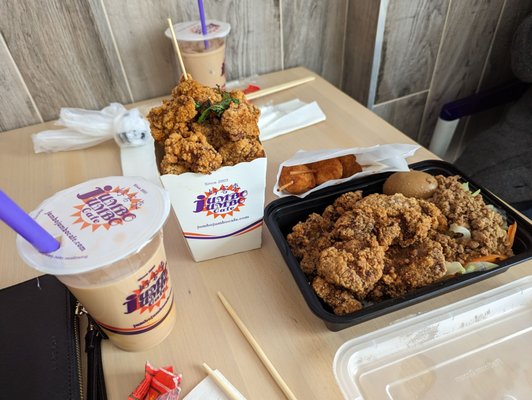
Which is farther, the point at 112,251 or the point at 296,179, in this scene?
the point at 296,179

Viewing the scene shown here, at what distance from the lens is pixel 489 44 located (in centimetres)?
149

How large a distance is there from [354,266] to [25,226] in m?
0.43

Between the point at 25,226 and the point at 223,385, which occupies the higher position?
the point at 25,226

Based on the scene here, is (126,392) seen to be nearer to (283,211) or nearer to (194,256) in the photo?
(194,256)

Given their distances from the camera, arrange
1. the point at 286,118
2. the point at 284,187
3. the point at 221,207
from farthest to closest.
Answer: the point at 286,118, the point at 284,187, the point at 221,207

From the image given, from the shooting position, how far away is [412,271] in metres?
0.58

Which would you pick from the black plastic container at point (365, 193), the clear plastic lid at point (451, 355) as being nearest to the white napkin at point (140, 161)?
the black plastic container at point (365, 193)

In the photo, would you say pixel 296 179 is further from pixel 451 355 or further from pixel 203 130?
pixel 451 355

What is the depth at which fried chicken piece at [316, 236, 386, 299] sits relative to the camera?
1.81 feet

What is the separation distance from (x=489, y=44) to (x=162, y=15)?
1265mm

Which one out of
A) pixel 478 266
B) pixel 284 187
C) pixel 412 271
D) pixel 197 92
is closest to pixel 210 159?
pixel 197 92

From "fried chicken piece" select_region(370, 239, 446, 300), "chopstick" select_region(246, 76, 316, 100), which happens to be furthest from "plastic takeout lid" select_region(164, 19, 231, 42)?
"fried chicken piece" select_region(370, 239, 446, 300)

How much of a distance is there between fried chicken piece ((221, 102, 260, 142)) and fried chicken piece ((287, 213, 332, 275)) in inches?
7.4

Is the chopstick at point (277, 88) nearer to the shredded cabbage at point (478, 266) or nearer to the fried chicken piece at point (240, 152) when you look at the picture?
the fried chicken piece at point (240, 152)
